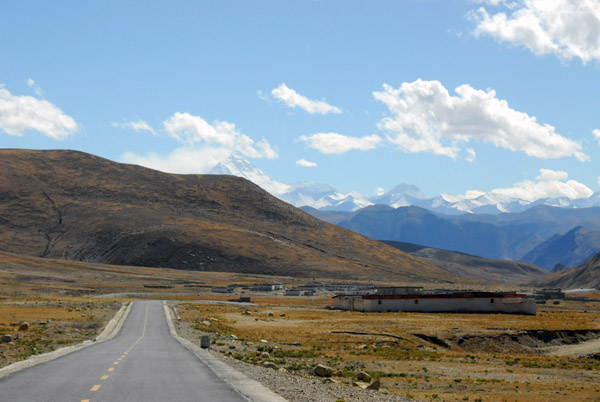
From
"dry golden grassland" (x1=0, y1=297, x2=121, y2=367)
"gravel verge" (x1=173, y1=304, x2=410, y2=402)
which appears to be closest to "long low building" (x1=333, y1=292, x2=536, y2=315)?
"dry golden grassland" (x1=0, y1=297, x2=121, y2=367)

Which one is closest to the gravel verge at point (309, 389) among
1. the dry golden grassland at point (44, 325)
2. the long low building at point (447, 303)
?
the dry golden grassland at point (44, 325)

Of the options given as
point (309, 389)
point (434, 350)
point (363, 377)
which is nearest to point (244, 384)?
point (309, 389)

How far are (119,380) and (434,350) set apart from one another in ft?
120

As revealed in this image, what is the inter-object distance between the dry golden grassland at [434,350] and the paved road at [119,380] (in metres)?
6.39

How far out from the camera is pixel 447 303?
94562mm

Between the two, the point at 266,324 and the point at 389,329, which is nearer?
the point at 389,329

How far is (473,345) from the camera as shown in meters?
58.5

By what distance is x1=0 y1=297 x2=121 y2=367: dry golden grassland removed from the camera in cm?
3706

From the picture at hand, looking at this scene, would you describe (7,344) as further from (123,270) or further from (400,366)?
(123,270)

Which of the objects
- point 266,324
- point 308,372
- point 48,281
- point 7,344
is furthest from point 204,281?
point 308,372

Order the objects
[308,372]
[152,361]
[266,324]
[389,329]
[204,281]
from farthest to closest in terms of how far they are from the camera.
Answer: [204,281], [266,324], [389,329], [308,372], [152,361]

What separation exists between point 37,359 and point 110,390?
12261mm

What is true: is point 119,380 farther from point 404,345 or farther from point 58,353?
point 404,345

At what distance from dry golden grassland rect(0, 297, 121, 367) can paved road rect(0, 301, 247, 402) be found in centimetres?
442
